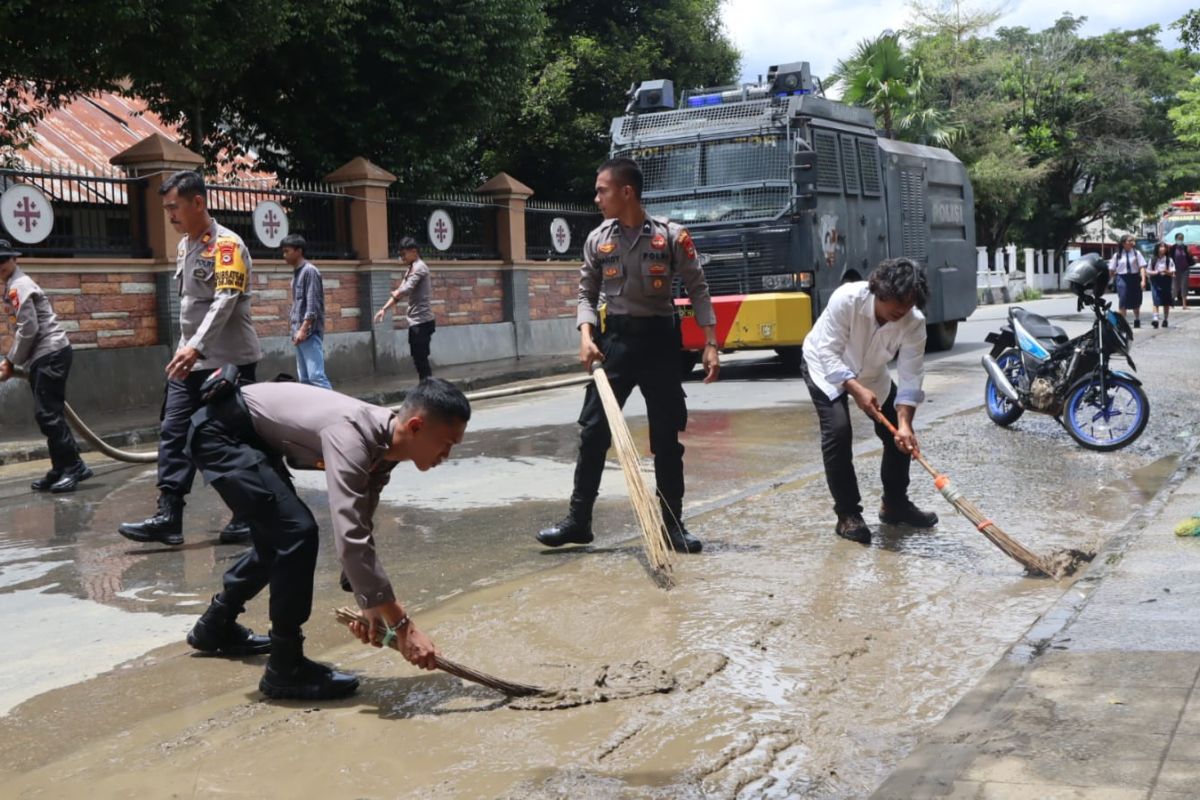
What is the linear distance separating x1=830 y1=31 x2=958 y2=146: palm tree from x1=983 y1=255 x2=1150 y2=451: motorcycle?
22.2 metres

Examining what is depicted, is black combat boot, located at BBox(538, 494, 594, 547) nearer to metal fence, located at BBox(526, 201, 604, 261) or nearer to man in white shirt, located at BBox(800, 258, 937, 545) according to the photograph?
man in white shirt, located at BBox(800, 258, 937, 545)

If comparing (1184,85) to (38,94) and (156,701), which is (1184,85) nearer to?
(38,94)

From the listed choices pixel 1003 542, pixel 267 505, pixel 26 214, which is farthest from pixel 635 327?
pixel 26 214

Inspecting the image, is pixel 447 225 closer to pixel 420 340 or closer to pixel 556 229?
pixel 556 229

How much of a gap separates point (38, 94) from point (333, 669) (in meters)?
14.1

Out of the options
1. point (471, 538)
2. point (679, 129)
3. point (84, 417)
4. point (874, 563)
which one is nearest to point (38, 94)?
point (84, 417)

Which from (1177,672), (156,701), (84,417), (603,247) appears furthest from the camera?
(84,417)

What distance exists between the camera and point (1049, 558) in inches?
228

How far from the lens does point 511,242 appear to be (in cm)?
1997

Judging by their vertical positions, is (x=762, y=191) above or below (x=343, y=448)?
above

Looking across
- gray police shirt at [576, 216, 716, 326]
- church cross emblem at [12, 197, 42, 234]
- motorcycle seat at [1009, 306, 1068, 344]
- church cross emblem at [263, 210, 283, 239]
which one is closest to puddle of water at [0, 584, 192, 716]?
gray police shirt at [576, 216, 716, 326]

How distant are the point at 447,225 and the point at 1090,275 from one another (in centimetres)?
1081

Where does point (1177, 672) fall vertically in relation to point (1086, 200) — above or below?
below

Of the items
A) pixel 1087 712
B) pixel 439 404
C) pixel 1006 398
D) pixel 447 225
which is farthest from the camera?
pixel 447 225
